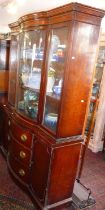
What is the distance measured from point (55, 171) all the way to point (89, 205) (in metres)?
0.62

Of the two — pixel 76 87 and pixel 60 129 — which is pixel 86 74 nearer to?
pixel 76 87

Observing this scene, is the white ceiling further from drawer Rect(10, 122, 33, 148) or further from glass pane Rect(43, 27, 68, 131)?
drawer Rect(10, 122, 33, 148)

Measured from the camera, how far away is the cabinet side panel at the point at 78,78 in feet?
5.54

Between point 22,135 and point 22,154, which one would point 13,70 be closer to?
point 22,135

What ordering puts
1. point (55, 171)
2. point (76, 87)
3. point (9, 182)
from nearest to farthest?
1. point (76, 87)
2. point (55, 171)
3. point (9, 182)

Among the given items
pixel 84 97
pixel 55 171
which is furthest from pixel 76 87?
pixel 55 171

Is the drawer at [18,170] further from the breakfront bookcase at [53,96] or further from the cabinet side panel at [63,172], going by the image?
the cabinet side panel at [63,172]

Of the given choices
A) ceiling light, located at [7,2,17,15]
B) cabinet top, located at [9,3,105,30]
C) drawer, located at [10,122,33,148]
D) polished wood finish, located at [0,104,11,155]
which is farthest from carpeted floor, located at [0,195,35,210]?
ceiling light, located at [7,2,17,15]

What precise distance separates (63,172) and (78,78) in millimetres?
942

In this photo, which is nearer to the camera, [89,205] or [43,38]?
[43,38]

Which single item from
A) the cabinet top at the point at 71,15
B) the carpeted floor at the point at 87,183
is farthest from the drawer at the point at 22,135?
the cabinet top at the point at 71,15

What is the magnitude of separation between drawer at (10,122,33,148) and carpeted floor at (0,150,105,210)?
585 mm

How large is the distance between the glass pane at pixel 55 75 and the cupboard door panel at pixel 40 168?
0.75 feet

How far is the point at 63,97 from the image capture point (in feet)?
5.79
